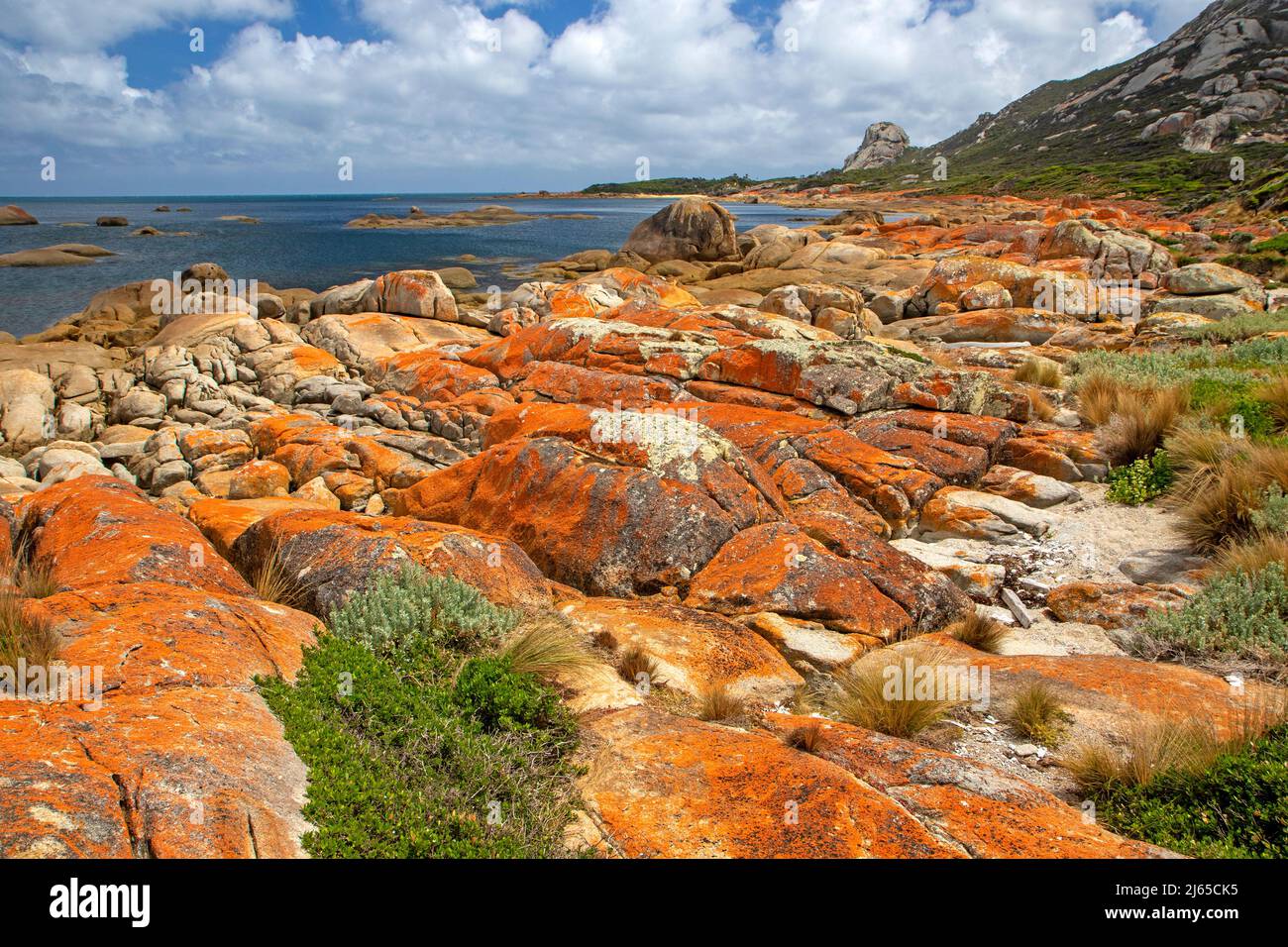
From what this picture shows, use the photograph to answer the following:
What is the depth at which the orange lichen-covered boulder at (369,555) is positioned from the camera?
7043 millimetres

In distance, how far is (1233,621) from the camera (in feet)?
22.0

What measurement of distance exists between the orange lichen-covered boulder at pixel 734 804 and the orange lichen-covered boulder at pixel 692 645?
1294 millimetres

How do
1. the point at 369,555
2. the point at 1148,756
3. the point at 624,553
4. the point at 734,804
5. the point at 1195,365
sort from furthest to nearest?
the point at 1195,365
the point at 624,553
the point at 369,555
the point at 1148,756
the point at 734,804

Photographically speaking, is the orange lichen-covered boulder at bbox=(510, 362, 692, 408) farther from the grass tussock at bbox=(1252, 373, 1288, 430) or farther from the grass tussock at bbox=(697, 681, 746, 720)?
the grass tussock at bbox=(1252, 373, 1288, 430)

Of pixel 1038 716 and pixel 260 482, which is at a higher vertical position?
pixel 260 482

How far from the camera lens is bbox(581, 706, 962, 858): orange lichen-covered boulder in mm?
3748

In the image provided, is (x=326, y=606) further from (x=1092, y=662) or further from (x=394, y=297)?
(x=394, y=297)

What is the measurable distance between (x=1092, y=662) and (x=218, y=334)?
26364mm

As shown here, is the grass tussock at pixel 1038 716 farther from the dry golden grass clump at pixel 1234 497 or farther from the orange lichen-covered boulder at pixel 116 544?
the orange lichen-covered boulder at pixel 116 544

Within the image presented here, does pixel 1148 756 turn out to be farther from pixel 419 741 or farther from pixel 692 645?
pixel 419 741

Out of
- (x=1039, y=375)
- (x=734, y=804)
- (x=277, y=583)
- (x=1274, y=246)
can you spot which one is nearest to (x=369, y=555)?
(x=277, y=583)

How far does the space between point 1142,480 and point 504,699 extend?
1071 centimetres

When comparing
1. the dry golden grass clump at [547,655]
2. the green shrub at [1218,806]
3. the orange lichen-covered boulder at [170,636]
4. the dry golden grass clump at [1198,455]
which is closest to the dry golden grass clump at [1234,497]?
the dry golden grass clump at [1198,455]
